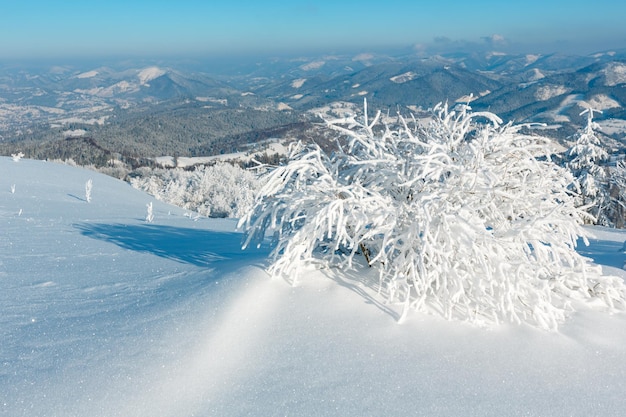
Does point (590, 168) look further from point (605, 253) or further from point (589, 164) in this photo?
point (605, 253)

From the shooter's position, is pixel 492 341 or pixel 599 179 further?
pixel 599 179

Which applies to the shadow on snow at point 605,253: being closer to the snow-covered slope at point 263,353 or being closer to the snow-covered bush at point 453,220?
the snow-covered bush at point 453,220

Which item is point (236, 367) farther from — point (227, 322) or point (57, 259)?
point (57, 259)

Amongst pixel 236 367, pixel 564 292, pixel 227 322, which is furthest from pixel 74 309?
pixel 564 292

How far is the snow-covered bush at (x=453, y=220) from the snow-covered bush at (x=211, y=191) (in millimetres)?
32094

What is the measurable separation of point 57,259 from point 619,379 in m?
7.87

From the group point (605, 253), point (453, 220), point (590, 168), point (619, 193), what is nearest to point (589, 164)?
point (590, 168)

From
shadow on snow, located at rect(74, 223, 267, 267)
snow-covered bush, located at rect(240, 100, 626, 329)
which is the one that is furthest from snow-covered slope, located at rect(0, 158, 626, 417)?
shadow on snow, located at rect(74, 223, 267, 267)

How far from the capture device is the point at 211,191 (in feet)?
160

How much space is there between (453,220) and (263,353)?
251 centimetres

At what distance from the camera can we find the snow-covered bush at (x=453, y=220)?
476 cm

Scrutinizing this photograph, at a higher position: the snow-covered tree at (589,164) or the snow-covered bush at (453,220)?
the snow-covered bush at (453,220)

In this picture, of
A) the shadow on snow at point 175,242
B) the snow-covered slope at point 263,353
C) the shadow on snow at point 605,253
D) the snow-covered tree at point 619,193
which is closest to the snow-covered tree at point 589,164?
the snow-covered tree at point 619,193

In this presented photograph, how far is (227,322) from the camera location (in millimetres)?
4445
